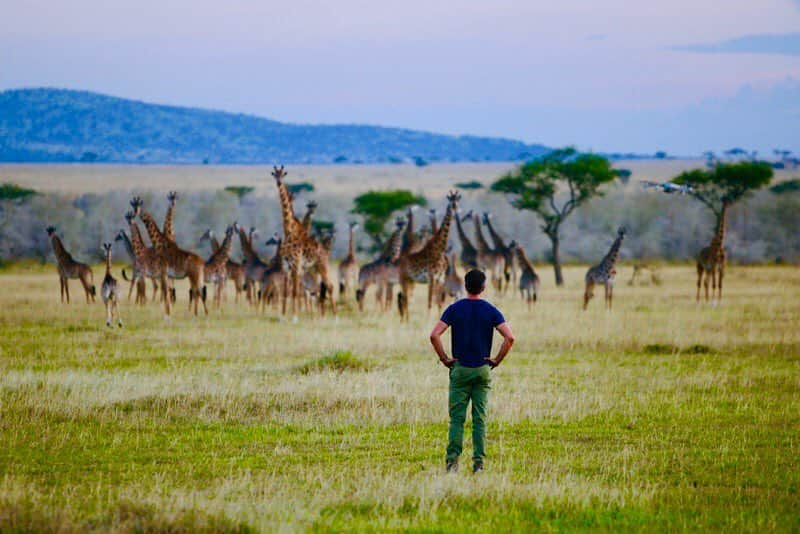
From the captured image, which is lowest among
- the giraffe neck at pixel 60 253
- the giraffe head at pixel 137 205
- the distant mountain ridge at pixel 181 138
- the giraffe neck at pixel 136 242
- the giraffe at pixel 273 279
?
the giraffe at pixel 273 279

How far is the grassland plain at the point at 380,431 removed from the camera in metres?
7.40

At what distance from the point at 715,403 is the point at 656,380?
5.56ft

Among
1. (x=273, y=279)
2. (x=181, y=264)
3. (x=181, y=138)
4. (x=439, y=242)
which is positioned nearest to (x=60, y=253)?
(x=181, y=264)

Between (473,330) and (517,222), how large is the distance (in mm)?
56374

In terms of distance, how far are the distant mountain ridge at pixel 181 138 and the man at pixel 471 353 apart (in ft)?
145

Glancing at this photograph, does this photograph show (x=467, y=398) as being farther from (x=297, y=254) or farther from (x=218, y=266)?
(x=218, y=266)

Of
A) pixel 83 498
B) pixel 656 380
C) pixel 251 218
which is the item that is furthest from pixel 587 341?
pixel 251 218

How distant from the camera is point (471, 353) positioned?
8219 millimetres

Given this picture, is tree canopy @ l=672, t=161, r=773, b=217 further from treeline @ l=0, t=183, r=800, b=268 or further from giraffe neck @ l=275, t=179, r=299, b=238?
giraffe neck @ l=275, t=179, r=299, b=238

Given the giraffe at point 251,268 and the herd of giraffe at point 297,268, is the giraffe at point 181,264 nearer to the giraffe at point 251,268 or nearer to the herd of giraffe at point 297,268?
the herd of giraffe at point 297,268

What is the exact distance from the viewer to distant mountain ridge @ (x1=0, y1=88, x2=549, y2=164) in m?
56.3

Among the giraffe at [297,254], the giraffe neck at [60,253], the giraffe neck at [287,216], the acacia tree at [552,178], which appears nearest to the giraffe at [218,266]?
the giraffe neck at [287,216]

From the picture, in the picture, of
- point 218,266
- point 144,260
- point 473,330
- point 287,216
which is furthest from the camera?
point 218,266

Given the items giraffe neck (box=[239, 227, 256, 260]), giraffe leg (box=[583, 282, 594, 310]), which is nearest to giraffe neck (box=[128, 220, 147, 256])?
giraffe neck (box=[239, 227, 256, 260])
